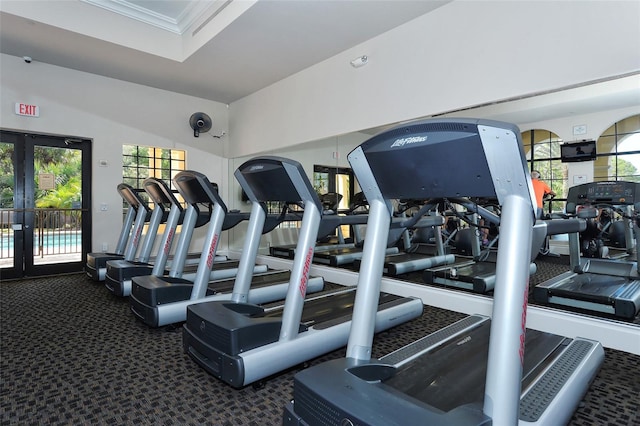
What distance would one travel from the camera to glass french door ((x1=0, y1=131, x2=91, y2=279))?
5109 mm

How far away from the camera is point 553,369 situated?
1.87m

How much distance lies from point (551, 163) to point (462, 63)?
50.3 inches

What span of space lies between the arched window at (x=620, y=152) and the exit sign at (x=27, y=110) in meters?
6.87

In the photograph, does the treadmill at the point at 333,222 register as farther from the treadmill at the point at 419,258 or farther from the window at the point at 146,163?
the window at the point at 146,163

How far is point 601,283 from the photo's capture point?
3.35 meters

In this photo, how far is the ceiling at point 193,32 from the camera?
12.8 ft

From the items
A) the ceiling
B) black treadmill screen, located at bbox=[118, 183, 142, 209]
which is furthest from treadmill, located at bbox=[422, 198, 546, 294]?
black treadmill screen, located at bbox=[118, 183, 142, 209]

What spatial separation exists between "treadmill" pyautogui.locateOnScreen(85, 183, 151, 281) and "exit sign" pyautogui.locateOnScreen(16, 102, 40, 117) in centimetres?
167

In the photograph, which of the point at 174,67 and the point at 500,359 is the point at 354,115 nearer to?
the point at 174,67

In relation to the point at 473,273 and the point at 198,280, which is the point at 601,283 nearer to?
the point at 473,273

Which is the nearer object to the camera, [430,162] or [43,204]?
[430,162]

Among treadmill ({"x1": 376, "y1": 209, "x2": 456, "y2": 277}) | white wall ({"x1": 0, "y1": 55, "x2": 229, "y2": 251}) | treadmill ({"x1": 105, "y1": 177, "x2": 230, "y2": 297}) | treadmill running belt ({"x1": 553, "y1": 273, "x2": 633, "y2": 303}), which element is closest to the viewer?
treadmill running belt ({"x1": 553, "y1": 273, "x2": 633, "y2": 303})

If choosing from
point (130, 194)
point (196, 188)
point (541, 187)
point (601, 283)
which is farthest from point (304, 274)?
point (130, 194)

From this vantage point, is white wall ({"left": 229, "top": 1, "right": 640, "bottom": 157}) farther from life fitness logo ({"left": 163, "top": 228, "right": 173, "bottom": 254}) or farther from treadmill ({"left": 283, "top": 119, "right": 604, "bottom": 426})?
life fitness logo ({"left": 163, "top": 228, "right": 173, "bottom": 254})
